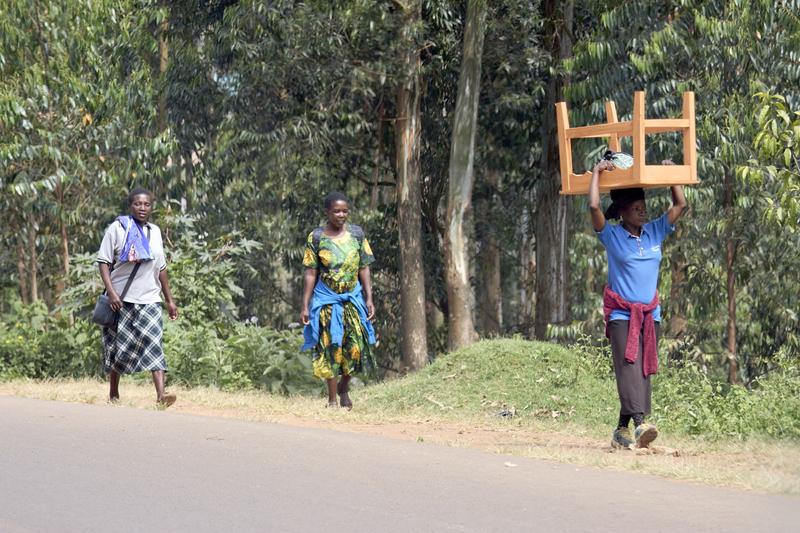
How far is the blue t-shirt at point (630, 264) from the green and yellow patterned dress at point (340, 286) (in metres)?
2.77

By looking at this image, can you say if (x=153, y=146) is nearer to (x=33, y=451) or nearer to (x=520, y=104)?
(x=520, y=104)

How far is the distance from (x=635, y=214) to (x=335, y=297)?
3105 millimetres

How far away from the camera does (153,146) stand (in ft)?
57.0

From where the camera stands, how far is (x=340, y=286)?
10.2 metres

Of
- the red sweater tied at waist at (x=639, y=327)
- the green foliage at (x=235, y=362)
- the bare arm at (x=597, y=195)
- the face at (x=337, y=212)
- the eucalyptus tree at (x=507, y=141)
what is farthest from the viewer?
the eucalyptus tree at (x=507, y=141)

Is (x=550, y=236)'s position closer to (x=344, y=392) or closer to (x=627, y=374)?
(x=344, y=392)

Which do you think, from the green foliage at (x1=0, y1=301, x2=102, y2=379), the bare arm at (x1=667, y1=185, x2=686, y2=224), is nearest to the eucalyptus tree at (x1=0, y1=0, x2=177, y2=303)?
the green foliage at (x1=0, y1=301, x2=102, y2=379)

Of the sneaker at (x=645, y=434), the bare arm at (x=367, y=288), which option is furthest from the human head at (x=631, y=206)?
the bare arm at (x=367, y=288)

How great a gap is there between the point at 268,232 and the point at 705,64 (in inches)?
365

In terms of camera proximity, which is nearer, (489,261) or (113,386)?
(113,386)

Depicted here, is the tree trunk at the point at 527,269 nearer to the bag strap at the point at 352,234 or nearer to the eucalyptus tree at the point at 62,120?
the eucalyptus tree at the point at 62,120

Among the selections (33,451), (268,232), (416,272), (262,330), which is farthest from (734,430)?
(268,232)

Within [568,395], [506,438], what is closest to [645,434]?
[506,438]

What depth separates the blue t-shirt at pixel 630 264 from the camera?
7867mm
